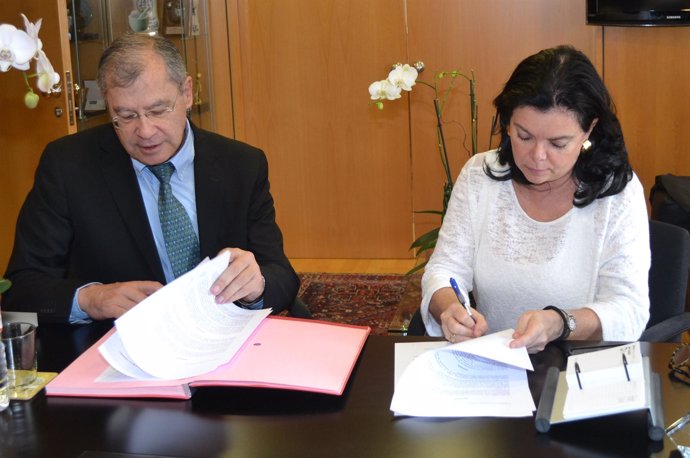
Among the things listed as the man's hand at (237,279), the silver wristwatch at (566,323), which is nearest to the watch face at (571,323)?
the silver wristwatch at (566,323)

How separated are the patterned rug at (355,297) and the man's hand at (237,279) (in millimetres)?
2092

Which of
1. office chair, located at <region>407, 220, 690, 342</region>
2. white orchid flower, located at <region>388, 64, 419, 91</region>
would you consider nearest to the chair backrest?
office chair, located at <region>407, 220, 690, 342</region>

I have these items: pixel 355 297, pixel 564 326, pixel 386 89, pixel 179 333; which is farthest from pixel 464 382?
pixel 355 297

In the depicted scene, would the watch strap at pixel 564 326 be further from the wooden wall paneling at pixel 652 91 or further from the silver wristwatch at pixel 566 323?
the wooden wall paneling at pixel 652 91

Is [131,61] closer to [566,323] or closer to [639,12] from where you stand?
[566,323]

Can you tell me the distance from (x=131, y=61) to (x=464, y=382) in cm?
112

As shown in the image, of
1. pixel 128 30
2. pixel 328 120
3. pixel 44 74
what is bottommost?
pixel 328 120

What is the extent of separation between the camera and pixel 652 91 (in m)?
4.72

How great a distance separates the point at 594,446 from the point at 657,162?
389cm

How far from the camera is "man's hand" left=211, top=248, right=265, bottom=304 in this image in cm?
174

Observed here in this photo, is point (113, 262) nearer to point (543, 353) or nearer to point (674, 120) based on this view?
point (543, 353)

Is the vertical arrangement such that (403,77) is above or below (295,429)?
above

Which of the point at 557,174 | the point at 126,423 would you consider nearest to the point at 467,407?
the point at 126,423

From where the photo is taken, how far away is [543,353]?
5.19ft
